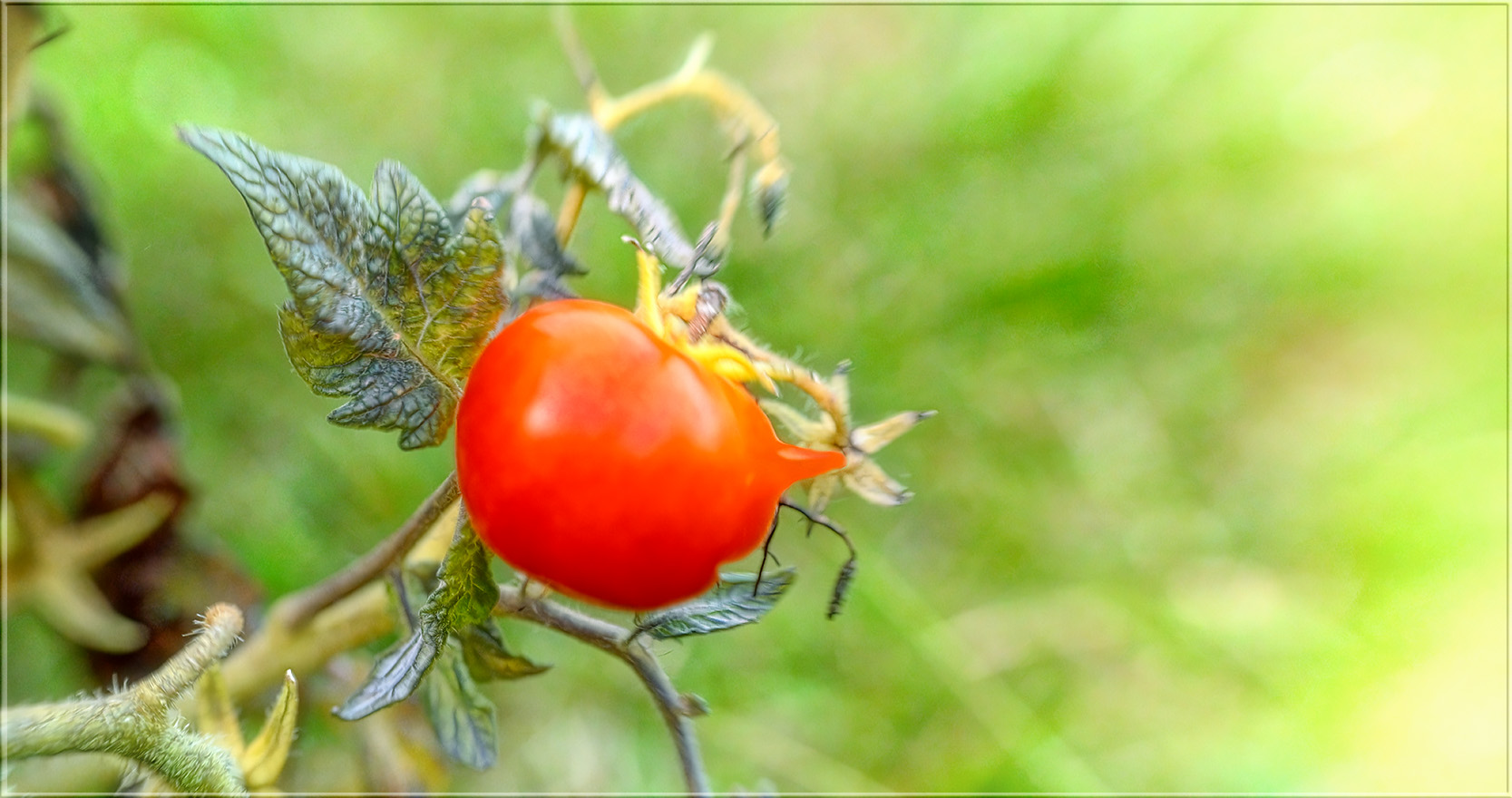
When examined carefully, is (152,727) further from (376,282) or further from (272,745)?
(376,282)

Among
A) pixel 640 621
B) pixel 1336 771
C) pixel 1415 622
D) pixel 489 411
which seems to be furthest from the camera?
pixel 1415 622

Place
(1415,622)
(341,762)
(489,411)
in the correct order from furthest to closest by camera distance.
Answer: (1415,622), (341,762), (489,411)

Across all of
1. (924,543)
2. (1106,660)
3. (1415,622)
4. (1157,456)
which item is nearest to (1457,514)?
(1415,622)

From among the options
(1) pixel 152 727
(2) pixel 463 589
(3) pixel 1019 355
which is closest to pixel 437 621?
(2) pixel 463 589

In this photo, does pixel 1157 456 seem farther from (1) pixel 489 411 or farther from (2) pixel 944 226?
(1) pixel 489 411

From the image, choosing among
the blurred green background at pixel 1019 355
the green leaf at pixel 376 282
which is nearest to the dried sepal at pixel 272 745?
the green leaf at pixel 376 282

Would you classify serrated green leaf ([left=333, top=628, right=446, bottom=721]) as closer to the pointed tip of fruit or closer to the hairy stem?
the hairy stem
